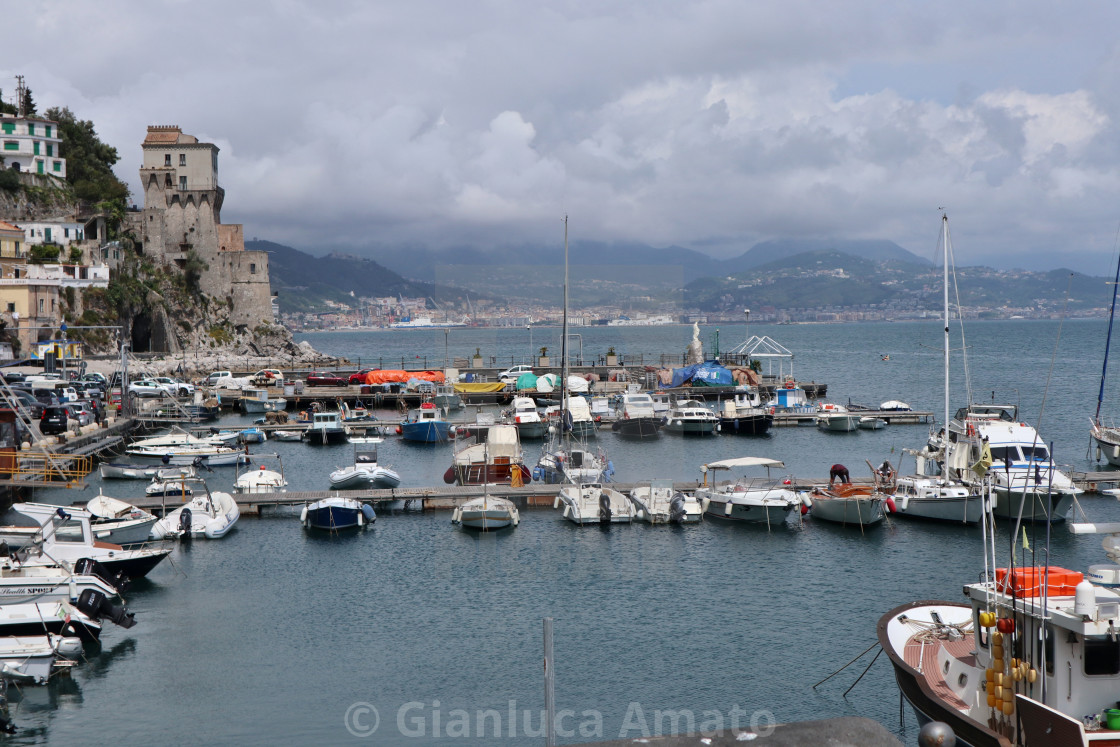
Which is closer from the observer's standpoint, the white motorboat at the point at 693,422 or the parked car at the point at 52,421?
the parked car at the point at 52,421

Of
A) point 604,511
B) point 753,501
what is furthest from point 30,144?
point 753,501

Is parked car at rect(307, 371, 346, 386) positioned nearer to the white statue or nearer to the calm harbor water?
the white statue

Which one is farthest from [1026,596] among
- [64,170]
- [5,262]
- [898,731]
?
[64,170]

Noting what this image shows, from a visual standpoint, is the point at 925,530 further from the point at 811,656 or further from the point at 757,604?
the point at 811,656

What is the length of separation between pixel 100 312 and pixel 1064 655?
92321mm

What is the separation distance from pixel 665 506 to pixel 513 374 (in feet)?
156

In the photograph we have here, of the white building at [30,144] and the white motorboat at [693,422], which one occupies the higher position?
the white building at [30,144]

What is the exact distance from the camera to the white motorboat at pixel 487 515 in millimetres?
33938

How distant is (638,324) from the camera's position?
1870 inches

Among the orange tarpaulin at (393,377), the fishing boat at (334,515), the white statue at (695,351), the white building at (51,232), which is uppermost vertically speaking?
the white building at (51,232)

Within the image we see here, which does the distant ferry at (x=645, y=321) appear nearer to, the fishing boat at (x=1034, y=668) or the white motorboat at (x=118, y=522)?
the white motorboat at (x=118, y=522)

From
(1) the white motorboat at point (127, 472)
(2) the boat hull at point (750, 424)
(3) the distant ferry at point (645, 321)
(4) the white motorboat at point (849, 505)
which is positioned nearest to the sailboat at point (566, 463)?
(3) the distant ferry at point (645, 321)

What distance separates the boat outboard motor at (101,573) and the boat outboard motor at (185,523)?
5.72 m

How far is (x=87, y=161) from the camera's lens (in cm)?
10631
